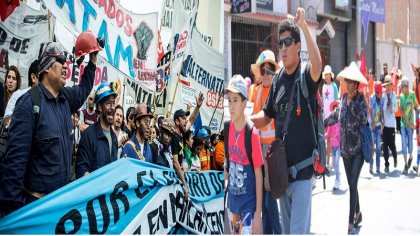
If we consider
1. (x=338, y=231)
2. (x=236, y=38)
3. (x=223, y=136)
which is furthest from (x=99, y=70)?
(x=236, y=38)

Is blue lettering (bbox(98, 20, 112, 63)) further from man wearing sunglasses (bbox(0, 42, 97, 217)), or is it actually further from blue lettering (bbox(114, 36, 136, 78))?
man wearing sunglasses (bbox(0, 42, 97, 217))

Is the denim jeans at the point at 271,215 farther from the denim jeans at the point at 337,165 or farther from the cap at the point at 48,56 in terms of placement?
the denim jeans at the point at 337,165

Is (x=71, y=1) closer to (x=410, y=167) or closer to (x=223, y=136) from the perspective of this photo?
(x=223, y=136)

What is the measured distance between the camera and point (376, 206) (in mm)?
6395

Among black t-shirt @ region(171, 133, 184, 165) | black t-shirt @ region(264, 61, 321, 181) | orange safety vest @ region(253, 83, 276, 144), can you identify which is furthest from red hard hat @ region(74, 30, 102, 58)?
orange safety vest @ region(253, 83, 276, 144)

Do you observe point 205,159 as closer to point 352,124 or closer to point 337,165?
point 352,124

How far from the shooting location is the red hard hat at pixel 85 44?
9.55 ft

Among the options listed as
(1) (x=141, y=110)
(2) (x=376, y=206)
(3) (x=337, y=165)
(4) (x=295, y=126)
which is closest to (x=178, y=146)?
(1) (x=141, y=110)

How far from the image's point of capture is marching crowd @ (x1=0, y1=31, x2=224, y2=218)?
103 inches

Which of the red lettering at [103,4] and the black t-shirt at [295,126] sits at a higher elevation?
the red lettering at [103,4]

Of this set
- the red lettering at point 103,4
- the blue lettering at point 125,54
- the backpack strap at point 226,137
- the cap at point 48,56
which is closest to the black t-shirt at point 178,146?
the backpack strap at point 226,137

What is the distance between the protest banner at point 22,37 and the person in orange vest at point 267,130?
171cm

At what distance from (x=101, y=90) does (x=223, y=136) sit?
41.4 inches

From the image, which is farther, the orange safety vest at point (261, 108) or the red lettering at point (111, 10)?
the orange safety vest at point (261, 108)
